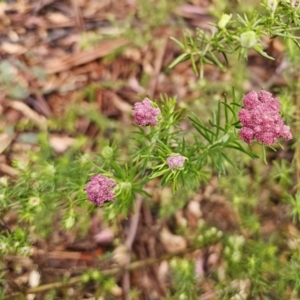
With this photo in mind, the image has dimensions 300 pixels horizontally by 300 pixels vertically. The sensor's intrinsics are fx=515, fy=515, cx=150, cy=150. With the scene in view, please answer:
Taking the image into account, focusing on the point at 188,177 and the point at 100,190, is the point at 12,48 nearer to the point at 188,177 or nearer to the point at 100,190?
the point at 188,177

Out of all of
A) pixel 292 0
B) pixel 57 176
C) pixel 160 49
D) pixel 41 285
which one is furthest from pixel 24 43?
pixel 292 0

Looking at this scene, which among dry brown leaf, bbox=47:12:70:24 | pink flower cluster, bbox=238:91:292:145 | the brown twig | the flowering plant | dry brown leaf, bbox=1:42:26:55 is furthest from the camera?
dry brown leaf, bbox=47:12:70:24

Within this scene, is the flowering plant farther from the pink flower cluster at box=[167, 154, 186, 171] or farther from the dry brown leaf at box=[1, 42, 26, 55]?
the dry brown leaf at box=[1, 42, 26, 55]

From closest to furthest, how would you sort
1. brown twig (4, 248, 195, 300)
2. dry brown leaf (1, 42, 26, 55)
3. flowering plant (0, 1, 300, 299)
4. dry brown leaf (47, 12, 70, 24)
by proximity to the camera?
flowering plant (0, 1, 300, 299) < brown twig (4, 248, 195, 300) < dry brown leaf (1, 42, 26, 55) < dry brown leaf (47, 12, 70, 24)

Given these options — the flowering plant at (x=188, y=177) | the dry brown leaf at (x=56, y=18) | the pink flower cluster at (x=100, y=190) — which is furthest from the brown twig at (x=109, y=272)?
the dry brown leaf at (x=56, y=18)

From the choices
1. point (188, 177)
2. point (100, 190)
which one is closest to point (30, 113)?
point (188, 177)

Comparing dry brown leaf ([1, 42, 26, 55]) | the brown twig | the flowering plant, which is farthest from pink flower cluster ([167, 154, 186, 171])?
dry brown leaf ([1, 42, 26, 55])
